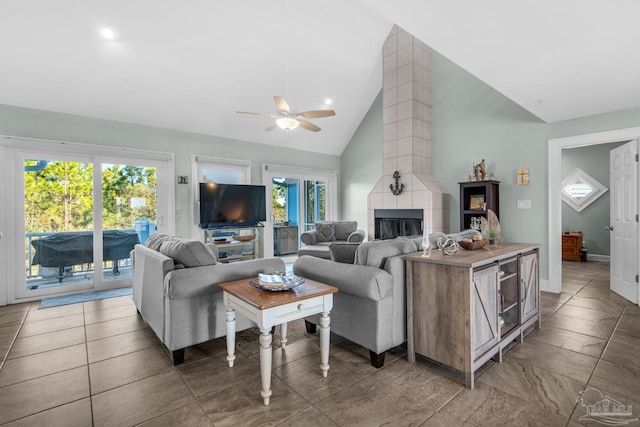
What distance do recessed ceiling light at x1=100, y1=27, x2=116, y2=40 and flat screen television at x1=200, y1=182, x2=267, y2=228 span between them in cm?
224

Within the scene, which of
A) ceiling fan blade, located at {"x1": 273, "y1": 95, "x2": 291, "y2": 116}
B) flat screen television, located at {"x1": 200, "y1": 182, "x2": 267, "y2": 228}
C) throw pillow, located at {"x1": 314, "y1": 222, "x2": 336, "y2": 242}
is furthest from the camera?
throw pillow, located at {"x1": 314, "y1": 222, "x2": 336, "y2": 242}

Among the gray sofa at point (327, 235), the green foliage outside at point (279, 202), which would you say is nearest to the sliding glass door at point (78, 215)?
the green foliage outside at point (279, 202)

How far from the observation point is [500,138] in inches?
187

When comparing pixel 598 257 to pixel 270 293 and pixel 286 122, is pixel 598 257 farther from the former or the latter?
pixel 270 293

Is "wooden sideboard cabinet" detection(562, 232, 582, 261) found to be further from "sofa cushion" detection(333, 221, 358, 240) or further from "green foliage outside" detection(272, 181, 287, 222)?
"green foliage outside" detection(272, 181, 287, 222)

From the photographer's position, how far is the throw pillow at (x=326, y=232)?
5.44 metres

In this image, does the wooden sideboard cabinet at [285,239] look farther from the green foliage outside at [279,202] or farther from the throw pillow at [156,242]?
the throw pillow at [156,242]

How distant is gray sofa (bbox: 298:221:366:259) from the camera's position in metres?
5.15

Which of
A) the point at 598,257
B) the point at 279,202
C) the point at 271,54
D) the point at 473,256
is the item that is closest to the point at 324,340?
the point at 473,256

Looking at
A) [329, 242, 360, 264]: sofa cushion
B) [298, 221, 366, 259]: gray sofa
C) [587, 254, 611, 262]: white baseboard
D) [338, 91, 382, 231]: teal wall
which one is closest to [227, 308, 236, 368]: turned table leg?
[329, 242, 360, 264]: sofa cushion

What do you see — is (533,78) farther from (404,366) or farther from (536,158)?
(404,366)

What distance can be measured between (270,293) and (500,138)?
14.6 feet

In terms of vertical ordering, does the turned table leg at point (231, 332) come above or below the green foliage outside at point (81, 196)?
below

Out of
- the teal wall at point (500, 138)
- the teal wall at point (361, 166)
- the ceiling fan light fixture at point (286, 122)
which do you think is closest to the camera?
the ceiling fan light fixture at point (286, 122)
